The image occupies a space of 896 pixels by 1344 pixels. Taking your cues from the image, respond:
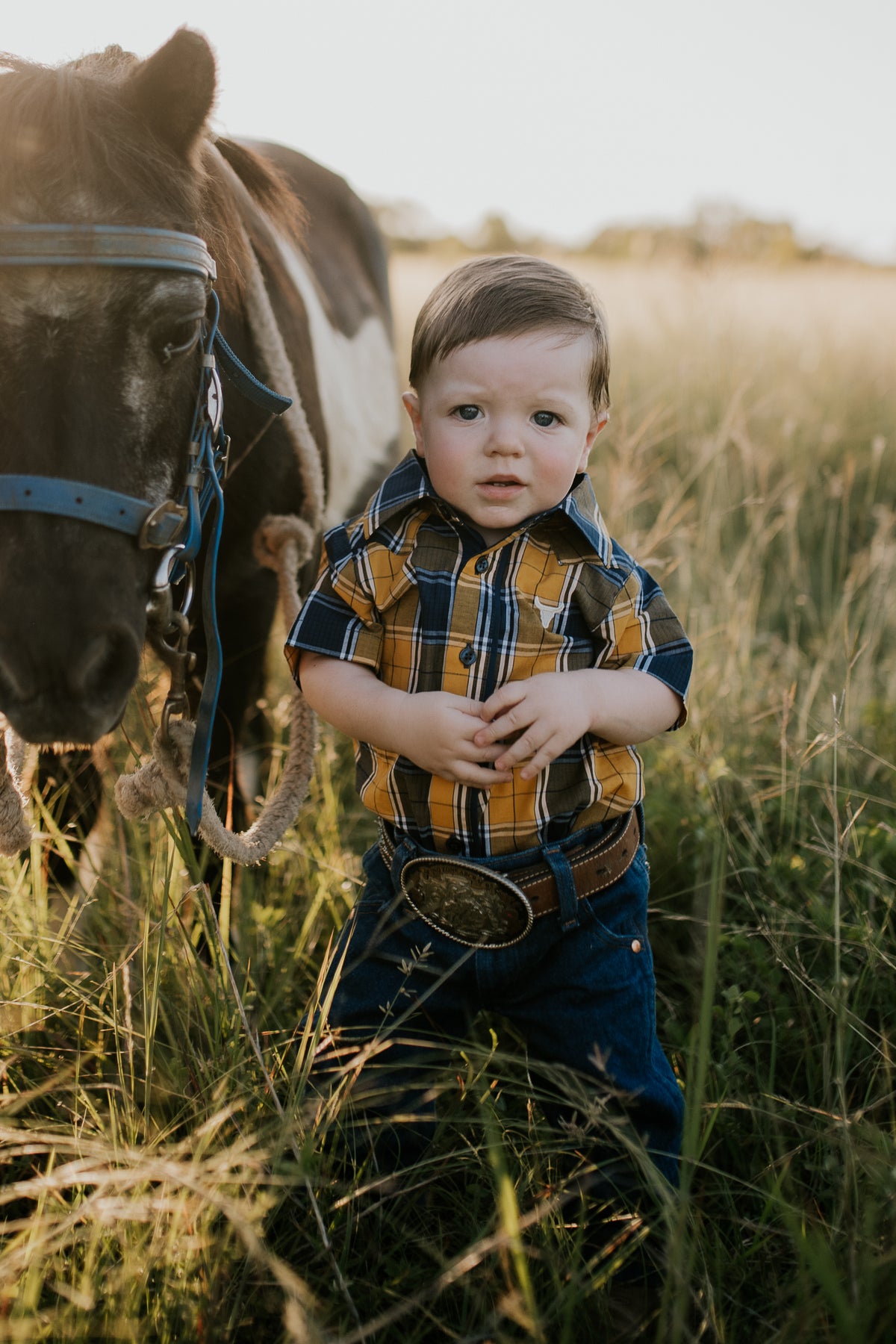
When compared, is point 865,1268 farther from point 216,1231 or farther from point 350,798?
point 350,798

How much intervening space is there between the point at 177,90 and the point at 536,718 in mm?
1075

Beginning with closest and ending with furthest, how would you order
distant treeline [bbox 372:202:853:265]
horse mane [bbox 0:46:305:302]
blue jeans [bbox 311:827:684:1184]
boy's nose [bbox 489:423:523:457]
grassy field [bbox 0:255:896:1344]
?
grassy field [bbox 0:255:896:1344], horse mane [bbox 0:46:305:302], boy's nose [bbox 489:423:523:457], blue jeans [bbox 311:827:684:1184], distant treeline [bbox 372:202:853:265]

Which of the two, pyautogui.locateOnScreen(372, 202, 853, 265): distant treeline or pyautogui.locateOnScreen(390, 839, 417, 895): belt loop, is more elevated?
pyautogui.locateOnScreen(372, 202, 853, 265): distant treeline

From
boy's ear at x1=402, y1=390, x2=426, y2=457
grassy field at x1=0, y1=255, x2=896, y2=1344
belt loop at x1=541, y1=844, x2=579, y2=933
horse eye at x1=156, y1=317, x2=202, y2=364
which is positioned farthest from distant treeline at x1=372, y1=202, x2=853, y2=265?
belt loop at x1=541, y1=844, x2=579, y2=933

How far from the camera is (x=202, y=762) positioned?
1.47m

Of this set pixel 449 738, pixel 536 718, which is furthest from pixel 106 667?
pixel 536 718

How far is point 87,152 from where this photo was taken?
48.6 inches

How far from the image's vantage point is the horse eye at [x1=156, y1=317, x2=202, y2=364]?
4.23 feet

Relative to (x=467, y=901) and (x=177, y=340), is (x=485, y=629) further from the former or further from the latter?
(x=177, y=340)

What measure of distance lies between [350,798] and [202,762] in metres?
1.27

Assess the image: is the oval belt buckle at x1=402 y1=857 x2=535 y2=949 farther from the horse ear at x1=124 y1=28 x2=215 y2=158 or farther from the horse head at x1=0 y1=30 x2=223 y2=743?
the horse ear at x1=124 y1=28 x2=215 y2=158

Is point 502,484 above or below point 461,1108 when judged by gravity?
above

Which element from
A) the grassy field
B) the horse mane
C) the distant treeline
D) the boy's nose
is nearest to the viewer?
the grassy field

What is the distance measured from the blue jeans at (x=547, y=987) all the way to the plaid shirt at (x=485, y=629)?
60 mm
